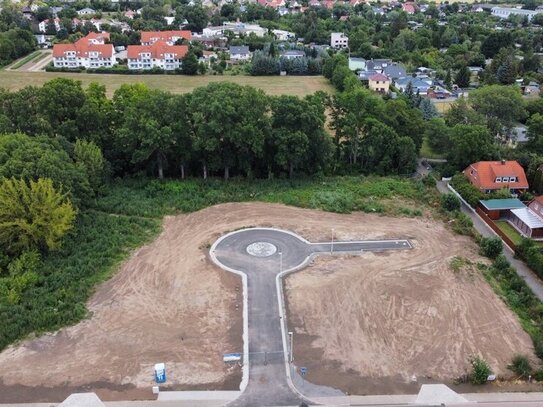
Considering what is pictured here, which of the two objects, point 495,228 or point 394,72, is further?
point 394,72

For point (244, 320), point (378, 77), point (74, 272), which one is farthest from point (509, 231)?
point (378, 77)

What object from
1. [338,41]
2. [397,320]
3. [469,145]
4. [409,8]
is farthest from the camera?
[409,8]

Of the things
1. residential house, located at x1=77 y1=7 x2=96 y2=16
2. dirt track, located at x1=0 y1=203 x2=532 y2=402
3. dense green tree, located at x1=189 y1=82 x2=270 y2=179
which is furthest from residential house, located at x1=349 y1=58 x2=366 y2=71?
residential house, located at x1=77 y1=7 x2=96 y2=16

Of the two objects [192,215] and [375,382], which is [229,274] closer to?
[192,215]

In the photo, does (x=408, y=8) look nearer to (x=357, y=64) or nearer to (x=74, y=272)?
(x=357, y=64)

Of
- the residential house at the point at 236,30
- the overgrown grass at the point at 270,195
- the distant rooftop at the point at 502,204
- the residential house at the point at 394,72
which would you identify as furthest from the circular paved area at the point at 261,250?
the residential house at the point at 236,30
